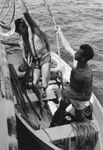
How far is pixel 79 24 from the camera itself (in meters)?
15.3

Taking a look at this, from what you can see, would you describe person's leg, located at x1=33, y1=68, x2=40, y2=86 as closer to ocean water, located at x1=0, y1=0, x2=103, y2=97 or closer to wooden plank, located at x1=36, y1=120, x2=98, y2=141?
wooden plank, located at x1=36, y1=120, x2=98, y2=141

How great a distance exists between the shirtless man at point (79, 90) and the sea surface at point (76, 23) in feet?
12.0

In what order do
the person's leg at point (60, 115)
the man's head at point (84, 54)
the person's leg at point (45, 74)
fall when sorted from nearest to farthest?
the man's head at point (84, 54) < the person's leg at point (60, 115) < the person's leg at point (45, 74)

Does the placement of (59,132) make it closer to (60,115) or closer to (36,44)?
(60,115)

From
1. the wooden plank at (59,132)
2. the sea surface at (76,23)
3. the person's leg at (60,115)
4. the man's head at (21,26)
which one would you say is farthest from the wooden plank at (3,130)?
the sea surface at (76,23)

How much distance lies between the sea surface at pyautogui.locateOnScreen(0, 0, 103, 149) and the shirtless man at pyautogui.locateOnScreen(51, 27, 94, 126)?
365 cm

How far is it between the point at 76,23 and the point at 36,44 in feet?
27.7

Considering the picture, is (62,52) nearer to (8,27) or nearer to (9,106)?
(8,27)

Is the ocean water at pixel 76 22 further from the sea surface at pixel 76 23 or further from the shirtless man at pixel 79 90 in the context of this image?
the shirtless man at pixel 79 90

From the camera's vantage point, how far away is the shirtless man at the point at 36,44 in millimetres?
7219

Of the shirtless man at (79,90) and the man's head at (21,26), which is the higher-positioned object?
Answer: the man's head at (21,26)

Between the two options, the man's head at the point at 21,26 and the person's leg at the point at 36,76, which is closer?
the man's head at the point at 21,26

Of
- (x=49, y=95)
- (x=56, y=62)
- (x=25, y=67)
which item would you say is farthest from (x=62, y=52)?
(x=49, y=95)

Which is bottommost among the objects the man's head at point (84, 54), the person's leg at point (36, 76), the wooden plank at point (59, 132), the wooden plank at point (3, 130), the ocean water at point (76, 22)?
the ocean water at point (76, 22)
